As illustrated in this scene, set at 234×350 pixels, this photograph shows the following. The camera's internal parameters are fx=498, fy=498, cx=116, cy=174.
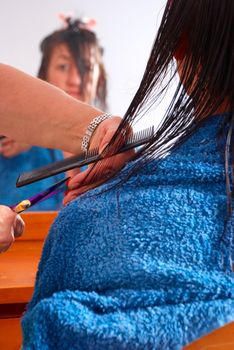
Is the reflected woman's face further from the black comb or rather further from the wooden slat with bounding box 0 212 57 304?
the black comb

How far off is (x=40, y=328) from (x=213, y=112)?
1.03 feet

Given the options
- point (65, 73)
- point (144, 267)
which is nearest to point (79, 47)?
point (65, 73)

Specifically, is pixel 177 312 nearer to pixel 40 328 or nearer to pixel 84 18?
pixel 40 328

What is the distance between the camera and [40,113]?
954mm

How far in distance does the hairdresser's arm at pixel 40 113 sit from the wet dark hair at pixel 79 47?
1168 millimetres

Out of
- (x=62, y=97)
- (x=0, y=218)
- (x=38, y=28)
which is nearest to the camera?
(x=0, y=218)

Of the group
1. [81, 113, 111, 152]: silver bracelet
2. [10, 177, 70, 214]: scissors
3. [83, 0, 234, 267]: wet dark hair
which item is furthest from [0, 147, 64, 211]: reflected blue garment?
[83, 0, 234, 267]: wet dark hair

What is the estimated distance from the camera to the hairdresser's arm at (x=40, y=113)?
92cm

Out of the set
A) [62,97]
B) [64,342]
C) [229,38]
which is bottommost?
[64,342]

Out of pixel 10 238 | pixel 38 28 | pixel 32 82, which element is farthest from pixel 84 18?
pixel 10 238

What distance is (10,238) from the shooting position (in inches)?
26.5

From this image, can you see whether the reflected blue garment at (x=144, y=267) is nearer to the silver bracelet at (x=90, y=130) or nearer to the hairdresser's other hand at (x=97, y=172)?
the hairdresser's other hand at (x=97, y=172)

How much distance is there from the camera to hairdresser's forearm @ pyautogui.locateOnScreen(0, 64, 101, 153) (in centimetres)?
93

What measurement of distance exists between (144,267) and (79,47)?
1813mm
